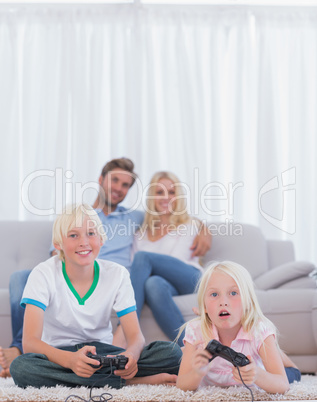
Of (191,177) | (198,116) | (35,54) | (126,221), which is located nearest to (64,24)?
(35,54)

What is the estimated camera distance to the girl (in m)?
1.64

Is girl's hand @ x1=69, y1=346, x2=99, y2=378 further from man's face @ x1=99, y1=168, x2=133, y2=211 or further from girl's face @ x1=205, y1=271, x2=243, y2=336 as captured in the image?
man's face @ x1=99, y1=168, x2=133, y2=211

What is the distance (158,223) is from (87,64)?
1.56m

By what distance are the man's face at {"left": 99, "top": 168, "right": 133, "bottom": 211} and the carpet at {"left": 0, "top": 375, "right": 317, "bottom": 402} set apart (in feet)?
4.86

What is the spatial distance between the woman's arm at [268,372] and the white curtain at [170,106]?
2274mm

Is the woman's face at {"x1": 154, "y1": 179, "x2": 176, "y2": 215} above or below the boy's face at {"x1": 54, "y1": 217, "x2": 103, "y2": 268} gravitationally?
above

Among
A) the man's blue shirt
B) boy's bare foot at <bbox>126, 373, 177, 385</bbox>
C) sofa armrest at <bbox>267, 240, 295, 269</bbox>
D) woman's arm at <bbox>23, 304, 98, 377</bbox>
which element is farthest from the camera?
sofa armrest at <bbox>267, 240, 295, 269</bbox>

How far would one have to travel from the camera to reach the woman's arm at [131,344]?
5.74ft

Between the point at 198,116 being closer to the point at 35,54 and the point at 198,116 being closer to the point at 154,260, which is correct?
the point at 35,54

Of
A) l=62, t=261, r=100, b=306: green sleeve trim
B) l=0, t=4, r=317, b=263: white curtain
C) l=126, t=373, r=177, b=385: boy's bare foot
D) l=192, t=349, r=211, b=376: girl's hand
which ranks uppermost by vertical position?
l=0, t=4, r=317, b=263: white curtain

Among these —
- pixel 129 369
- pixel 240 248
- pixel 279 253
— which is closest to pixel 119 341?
pixel 129 369

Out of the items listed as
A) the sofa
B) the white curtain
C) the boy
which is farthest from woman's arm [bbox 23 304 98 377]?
the white curtain

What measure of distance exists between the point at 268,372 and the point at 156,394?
1.09 feet

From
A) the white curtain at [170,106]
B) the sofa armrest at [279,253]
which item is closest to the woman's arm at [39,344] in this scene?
the sofa armrest at [279,253]
